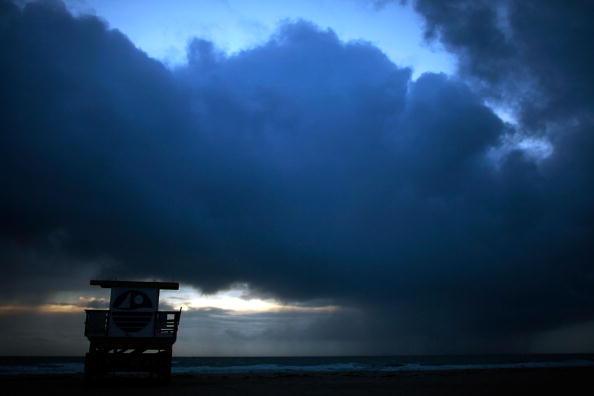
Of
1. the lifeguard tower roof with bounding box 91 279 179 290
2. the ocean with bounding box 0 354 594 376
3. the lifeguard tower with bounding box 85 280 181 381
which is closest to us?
the lifeguard tower with bounding box 85 280 181 381

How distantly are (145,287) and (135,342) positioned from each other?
2.80 meters

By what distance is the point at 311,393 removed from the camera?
18547 mm

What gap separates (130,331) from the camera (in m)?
20.8

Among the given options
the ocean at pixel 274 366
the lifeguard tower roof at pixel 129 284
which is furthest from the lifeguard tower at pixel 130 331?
the ocean at pixel 274 366

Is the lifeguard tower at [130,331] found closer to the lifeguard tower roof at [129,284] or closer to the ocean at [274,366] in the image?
the lifeguard tower roof at [129,284]

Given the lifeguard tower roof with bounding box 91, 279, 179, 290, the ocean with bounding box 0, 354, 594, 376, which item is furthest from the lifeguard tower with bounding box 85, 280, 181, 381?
the ocean with bounding box 0, 354, 594, 376

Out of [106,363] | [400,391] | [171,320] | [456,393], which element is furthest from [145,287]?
[456,393]

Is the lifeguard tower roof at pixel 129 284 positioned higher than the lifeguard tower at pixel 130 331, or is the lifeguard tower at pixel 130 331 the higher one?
the lifeguard tower roof at pixel 129 284

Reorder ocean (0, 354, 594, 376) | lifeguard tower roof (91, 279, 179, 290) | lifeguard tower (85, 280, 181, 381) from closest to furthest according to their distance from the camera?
lifeguard tower (85, 280, 181, 381) → lifeguard tower roof (91, 279, 179, 290) → ocean (0, 354, 594, 376)

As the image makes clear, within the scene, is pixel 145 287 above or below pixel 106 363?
above

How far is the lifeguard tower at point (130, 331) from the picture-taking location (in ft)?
66.5

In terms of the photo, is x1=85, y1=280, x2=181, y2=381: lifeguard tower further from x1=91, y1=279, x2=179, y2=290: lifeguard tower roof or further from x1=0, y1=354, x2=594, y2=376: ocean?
x1=0, y1=354, x2=594, y2=376: ocean

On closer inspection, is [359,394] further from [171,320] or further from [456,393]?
[171,320]

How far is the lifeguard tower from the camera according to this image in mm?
20281
